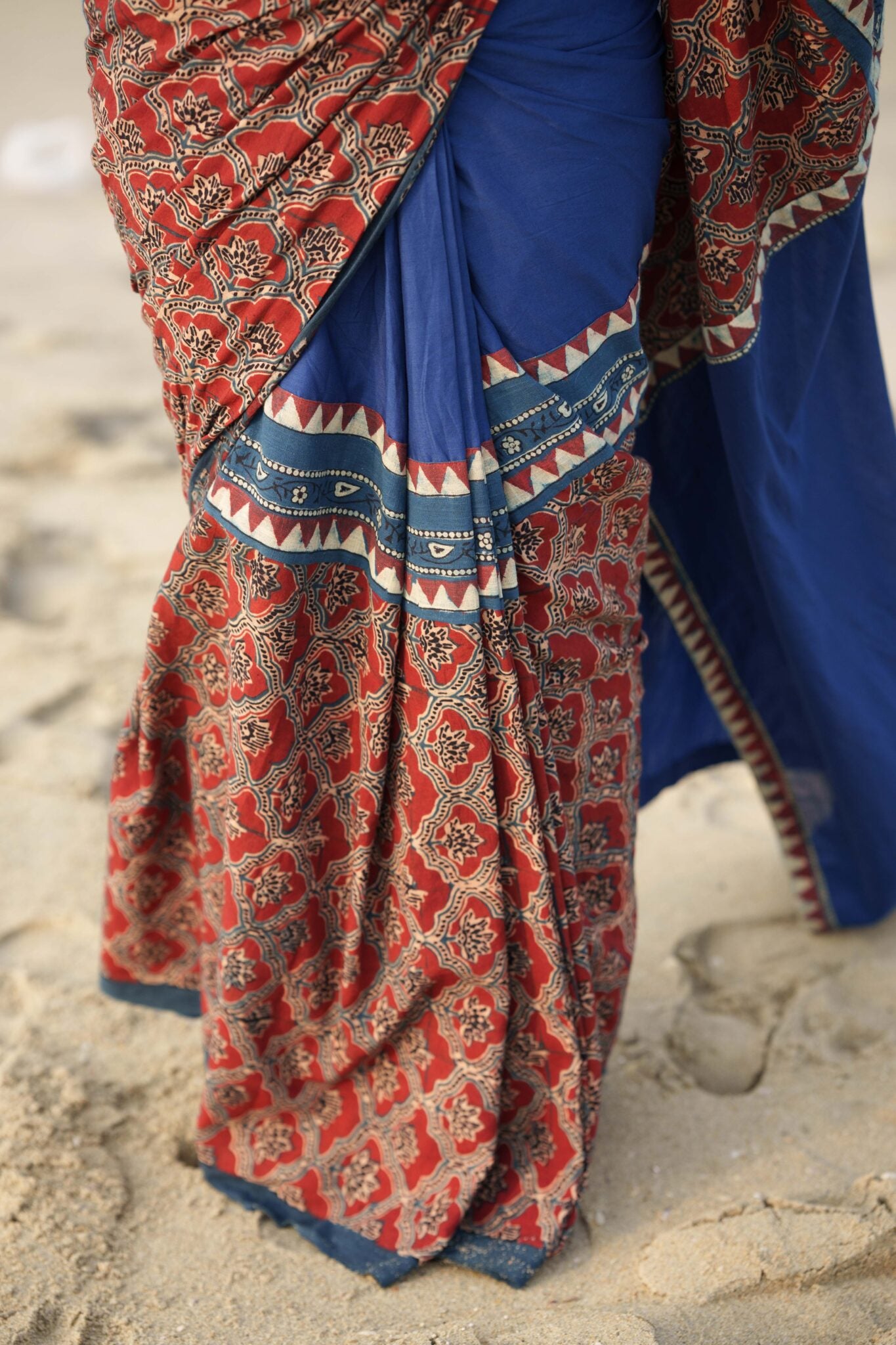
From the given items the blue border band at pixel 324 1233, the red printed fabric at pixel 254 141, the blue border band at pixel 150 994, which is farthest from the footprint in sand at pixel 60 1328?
the red printed fabric at pixel 254 141

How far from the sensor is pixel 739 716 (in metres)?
1.85

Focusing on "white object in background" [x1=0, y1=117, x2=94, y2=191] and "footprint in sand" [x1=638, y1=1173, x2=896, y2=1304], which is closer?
"footprint in sand" [x1=638, y1=1173, x2=896, y2=1304]

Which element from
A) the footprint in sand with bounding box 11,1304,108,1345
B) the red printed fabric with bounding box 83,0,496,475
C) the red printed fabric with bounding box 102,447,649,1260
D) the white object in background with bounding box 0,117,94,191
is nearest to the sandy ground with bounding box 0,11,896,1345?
the footprint in sand with bounding box 11,1304,108,1345

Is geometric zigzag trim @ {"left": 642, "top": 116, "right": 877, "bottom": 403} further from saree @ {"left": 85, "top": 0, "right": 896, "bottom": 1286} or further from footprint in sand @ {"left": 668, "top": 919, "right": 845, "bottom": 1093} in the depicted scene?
footprint in sand @ {"left": 668, "top": 919, "right": 845, "bottom": 1093}

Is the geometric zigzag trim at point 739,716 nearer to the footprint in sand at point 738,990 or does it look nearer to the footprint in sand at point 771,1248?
the footprint in sand at point 738,990

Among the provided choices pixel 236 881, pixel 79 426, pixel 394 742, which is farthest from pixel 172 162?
pixel 79 426

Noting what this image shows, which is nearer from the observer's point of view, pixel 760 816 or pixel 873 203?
pixel 760 816

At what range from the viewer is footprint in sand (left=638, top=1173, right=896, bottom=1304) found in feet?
4.66

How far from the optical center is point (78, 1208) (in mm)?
1517

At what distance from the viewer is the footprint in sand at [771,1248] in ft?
4.66

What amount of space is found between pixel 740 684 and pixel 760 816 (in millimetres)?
654

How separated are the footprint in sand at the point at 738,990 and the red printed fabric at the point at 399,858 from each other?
38cm

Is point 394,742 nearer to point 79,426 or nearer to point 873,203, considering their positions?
point 79,426

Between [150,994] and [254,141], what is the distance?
1.15m
